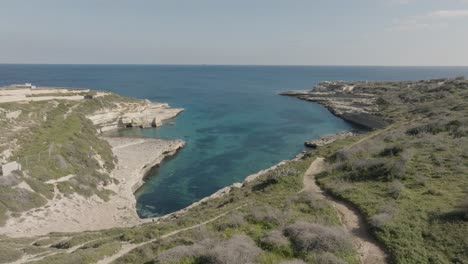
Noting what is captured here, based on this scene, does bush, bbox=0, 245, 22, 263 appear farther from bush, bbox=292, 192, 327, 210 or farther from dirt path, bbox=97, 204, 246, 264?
bush, bbox=292, 192, 327, 210

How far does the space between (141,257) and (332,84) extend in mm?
136029

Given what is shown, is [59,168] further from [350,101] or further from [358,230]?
[350,101]

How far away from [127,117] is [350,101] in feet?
227

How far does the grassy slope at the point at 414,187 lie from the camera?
16188mm

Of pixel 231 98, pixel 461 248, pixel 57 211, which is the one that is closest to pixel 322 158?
pixel 461 248

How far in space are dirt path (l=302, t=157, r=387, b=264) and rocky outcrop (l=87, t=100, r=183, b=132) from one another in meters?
56.9

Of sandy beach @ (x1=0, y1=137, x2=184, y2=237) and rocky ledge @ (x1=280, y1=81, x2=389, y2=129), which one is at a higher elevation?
rocky ledge @ (x1=280, y1=81, x2=389, y2=129)

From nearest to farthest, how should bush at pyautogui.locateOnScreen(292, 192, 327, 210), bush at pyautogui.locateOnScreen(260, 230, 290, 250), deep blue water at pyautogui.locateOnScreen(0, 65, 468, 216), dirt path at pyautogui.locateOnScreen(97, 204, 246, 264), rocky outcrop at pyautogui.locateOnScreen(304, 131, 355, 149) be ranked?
bush at pyautogui.locateOnScreen(260, 230, 290, 250) → dirt path at pyautogui.locateOnScreen(97, 204, 246, 264) → bush at pyautogui.locateOnScreen(292, 192, 327, 210) → deep blue water at pyautogui.locateOnScreen(0, 65, 468, 216) → rocky outcrop at pyautogui.locateOnScreen(304, 131, 355, 149)

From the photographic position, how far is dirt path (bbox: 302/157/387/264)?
16.1m

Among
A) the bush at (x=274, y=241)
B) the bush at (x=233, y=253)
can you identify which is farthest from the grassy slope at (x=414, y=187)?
the bush at (x=233, y=253)

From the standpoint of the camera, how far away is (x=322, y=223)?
1886 centimetres

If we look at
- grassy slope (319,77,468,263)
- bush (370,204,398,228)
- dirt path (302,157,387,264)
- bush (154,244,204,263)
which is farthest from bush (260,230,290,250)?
bush (370,204,398,228)

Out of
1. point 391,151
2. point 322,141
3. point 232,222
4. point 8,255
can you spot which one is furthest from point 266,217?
point 322,141

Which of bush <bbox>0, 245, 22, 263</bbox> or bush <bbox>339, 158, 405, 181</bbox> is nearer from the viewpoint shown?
bush <bbox>0, 245, 22, 263</bbox>
